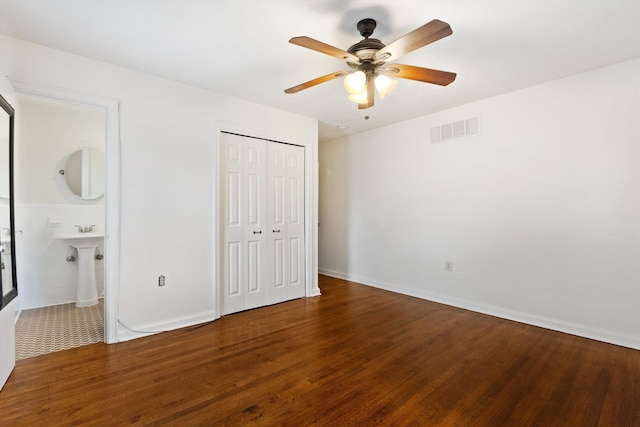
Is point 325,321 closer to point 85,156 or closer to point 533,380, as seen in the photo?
point 533,380

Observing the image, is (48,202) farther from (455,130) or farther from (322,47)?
(455,130)

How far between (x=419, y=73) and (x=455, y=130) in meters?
1.97

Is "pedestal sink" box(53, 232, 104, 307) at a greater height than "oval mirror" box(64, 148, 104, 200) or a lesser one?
lesser

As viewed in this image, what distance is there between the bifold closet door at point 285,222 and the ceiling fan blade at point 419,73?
2.04 metres

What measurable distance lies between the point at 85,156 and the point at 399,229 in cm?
445

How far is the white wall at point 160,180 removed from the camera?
8.74 feet

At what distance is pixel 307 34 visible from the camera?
223cm

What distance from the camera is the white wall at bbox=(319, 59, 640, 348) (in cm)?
273

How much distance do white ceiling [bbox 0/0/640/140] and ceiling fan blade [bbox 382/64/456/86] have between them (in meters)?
0.28

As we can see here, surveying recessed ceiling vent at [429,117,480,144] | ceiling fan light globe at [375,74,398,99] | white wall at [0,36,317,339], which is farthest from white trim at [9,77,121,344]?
recessed ceiling vent at [429,117,480,144]

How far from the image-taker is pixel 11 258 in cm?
230

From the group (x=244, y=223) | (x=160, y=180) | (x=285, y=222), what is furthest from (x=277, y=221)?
(x=160, y=180)

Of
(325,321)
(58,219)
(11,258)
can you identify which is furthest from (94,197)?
(325,321)

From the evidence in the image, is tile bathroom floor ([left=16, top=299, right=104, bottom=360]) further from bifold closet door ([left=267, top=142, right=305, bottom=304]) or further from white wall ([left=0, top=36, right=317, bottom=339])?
bifold closet door ([left=267, top=142, right=305, bottom=304])
